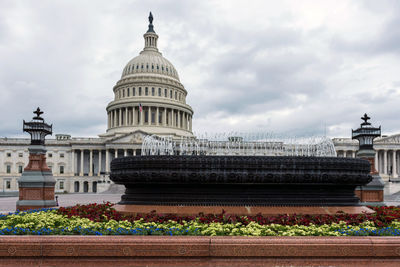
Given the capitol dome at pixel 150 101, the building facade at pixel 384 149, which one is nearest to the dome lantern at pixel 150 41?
the capitol dome at pixel 150 101

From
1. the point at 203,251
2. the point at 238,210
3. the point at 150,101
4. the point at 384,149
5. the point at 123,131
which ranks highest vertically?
the point at 150,101

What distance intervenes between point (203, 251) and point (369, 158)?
21264mm

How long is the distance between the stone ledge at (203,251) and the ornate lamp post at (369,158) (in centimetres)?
1778

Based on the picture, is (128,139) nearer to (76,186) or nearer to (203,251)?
Answer: (76,186)

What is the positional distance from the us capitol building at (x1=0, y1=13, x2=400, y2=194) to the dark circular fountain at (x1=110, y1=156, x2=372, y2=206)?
293ft

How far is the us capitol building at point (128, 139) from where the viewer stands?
104 meters

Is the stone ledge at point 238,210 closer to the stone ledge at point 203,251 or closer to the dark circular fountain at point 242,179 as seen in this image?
the dark circular fountain at point 242,179

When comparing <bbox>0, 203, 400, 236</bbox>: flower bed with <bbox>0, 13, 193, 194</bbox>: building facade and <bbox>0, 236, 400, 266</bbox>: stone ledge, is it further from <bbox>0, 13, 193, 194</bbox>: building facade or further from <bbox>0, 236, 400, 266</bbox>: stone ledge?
<bbox>0, 13, 193, 194</bbox>: building facade

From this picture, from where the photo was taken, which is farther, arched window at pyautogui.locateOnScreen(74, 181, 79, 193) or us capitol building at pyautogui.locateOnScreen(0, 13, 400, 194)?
Answer: arched window at pyautogui.locateOnScreen(74, 181, 79, 193)

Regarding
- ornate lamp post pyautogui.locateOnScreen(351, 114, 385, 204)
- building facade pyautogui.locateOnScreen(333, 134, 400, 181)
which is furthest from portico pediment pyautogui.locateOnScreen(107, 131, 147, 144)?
ornate lamp post pyautogui.locateOnScreen(351, 114, 385, 204)

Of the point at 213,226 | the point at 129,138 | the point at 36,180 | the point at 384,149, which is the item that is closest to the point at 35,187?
the point at 36,180

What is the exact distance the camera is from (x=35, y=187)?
22.9 meters

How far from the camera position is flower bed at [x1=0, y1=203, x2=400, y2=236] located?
733cm

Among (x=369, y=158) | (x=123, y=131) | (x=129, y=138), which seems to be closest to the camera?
(x=369, y=158)
